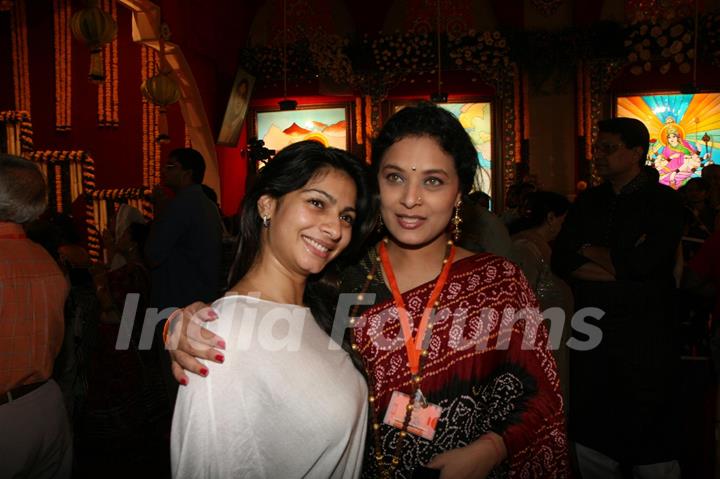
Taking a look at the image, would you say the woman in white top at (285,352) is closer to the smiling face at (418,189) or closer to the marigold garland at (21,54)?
the smiling face at (418,189)

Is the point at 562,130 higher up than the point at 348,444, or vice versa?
the point at 562,130

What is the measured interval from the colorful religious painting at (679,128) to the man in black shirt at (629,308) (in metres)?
6.73

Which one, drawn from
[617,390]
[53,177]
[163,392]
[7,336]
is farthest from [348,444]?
[53,177]

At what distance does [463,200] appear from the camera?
181cm

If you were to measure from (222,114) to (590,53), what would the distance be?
18.5 ft

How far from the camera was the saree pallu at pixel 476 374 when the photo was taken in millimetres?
1621

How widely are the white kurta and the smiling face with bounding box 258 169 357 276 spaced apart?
125mm

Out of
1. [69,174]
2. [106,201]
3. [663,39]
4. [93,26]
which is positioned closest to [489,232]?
[93,26]

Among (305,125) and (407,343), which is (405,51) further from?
(407,343)

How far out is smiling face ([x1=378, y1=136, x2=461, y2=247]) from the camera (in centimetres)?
165

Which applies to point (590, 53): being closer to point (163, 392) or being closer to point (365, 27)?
point (365, 27)

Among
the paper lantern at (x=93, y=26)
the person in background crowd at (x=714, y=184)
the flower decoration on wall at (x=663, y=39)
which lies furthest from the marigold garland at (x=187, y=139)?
the person in background crowd at (x=714, y=184)

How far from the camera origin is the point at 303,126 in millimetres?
10227

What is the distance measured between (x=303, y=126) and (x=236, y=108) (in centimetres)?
113
